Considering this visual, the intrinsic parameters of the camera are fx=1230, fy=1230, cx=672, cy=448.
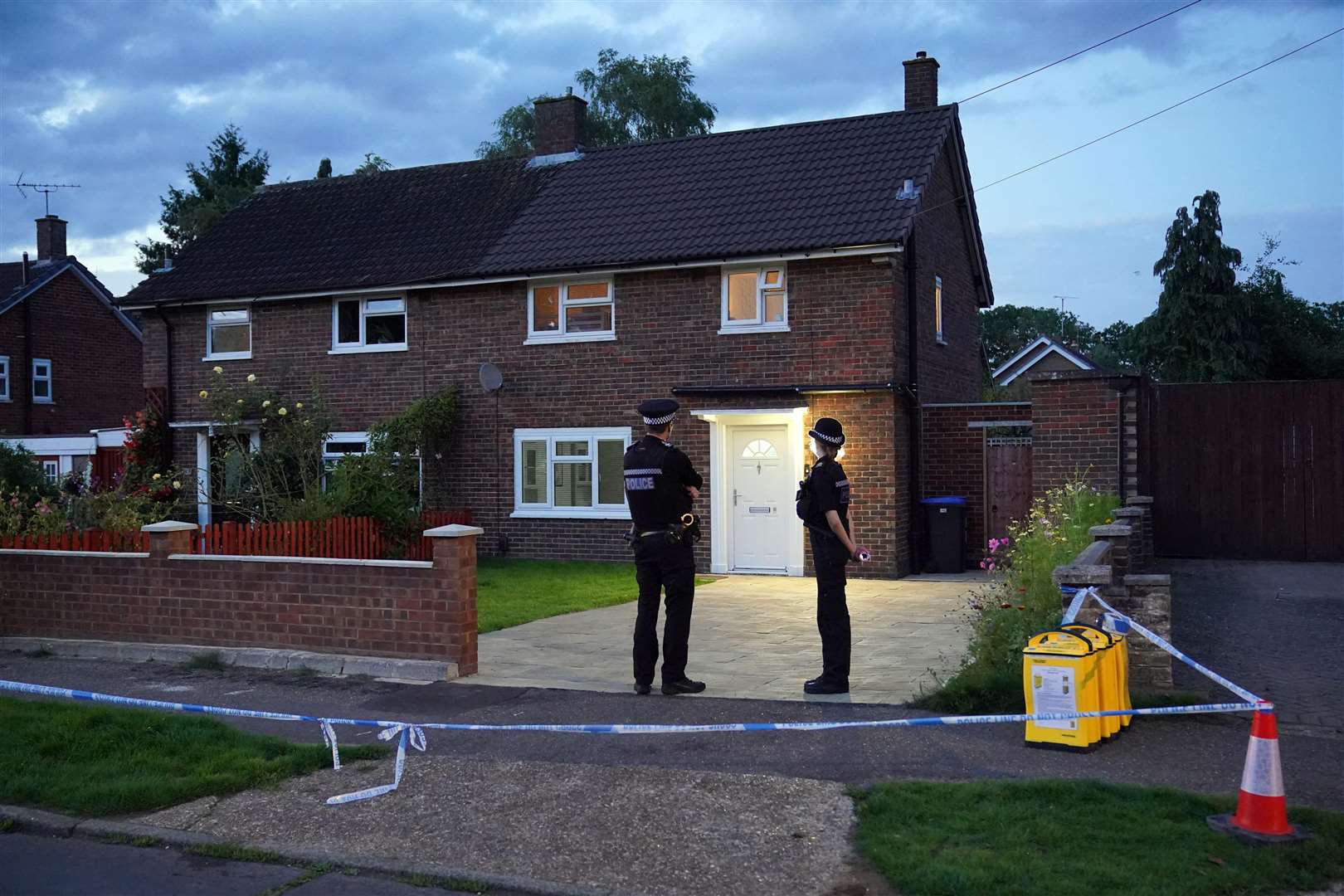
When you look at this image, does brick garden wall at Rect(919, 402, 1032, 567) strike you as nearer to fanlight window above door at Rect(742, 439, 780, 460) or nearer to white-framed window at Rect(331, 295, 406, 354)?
fanlight window above door at Rect(742, 439, 780, 460)

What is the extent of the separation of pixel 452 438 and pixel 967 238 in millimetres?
9897

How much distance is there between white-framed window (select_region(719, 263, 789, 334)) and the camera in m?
17.6

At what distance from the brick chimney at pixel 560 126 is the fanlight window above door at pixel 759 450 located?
797 cm

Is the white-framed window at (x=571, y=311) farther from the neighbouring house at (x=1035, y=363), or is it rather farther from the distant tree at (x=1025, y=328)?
the distant tree at (x=1025, y=328)

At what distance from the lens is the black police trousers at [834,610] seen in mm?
8406

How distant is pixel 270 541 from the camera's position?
10547 millimetres

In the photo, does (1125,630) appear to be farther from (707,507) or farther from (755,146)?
(755,146)

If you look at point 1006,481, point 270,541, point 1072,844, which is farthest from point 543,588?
point 1072,844

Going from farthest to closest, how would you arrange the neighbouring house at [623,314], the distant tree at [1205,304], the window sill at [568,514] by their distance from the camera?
the distant tree at [1205,304]
the window sill at [568,514]
the neighbouring house at [623,314]

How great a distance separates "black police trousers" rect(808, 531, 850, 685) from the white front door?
898cm

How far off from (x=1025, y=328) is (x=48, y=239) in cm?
6993

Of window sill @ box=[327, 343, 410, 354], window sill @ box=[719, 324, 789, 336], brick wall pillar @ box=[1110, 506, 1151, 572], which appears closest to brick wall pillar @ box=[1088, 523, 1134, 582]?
brick wall pillar @ box=[1110, 506, 1151, 572]

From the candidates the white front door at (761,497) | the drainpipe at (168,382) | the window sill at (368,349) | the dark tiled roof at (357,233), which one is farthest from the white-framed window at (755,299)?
the drainpipe at (168,382)

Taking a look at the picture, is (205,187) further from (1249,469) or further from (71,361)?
(1249,469)
